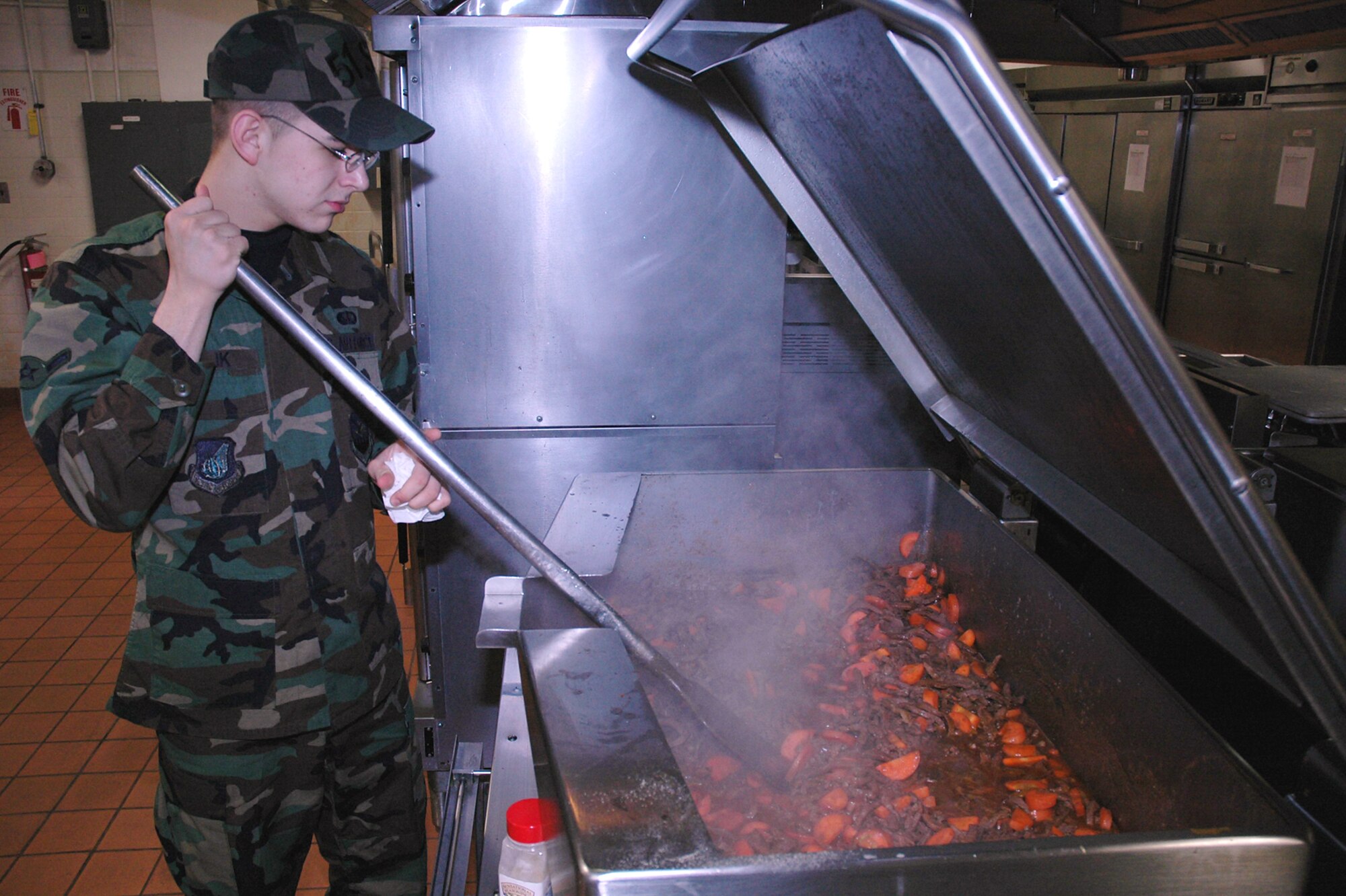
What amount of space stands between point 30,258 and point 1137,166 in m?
6.68

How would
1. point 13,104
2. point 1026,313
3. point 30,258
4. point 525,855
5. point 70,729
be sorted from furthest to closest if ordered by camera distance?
point 30,258 → point 13,104 → point 70,729 → point 525,855 → point 1026,313

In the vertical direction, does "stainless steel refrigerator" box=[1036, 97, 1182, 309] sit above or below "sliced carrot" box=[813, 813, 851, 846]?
above

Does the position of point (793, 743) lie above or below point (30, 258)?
below

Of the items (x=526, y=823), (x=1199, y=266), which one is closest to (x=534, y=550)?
(x=526, y=823)

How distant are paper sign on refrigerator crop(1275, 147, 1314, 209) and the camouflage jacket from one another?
3.91 m

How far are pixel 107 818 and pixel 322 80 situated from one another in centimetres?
231

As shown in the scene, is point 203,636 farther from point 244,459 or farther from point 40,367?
point 40,367

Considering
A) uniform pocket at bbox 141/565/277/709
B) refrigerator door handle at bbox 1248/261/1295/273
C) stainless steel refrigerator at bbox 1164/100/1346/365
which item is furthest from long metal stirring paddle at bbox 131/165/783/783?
refrigerator door handle at bbox 1248/261/1295/273

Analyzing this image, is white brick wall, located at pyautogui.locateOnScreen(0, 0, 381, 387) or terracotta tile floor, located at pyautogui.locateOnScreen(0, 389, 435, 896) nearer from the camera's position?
terracotta tile floor, located at pyautogui.locateOnScreen(0, 389, 435, 896)

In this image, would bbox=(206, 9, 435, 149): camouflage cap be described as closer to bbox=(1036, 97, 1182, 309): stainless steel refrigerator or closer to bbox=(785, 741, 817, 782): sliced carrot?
bbox=(785, 741, 817, 782): sliced carrot

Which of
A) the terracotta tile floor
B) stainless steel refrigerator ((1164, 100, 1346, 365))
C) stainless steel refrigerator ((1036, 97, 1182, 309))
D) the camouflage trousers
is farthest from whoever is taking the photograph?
stainless steel refrigerator ((1036, 97, 1182, 309))

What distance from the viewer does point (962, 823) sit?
→ 1.27 metres

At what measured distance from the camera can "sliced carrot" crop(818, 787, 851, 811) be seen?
1.32 m

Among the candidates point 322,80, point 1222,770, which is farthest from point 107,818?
point 1222,770
